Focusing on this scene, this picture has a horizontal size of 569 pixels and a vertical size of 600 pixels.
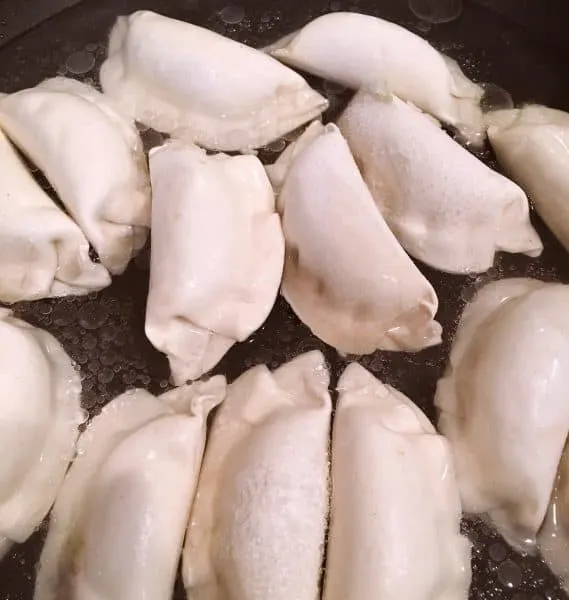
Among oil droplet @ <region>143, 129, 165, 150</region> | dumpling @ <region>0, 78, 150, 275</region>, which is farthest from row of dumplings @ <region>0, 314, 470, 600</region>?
oil droplet @ <region>143, 129, 165, 150</region>

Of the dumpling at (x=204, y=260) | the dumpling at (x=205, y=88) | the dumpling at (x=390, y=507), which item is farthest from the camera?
the dumpling at (x=205, y=88)

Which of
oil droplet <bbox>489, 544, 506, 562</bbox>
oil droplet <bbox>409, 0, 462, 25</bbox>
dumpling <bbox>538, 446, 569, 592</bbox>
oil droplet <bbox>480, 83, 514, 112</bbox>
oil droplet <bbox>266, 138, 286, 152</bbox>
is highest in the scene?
oil droplet <bbox>409, 0, 462, 25</bbox>

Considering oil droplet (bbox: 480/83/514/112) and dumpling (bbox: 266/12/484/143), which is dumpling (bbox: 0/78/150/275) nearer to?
dumpling (bbox: 266/12/484/143)

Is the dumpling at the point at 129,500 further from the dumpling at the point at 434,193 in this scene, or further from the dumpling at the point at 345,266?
the dumpling at the point at 434,193

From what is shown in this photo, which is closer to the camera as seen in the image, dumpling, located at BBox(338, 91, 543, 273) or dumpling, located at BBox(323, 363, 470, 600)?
dumpling, located at BBox(323, 363, 470, 600)

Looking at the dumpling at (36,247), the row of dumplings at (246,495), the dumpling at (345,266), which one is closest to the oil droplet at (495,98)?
the dumpling at (345,266)

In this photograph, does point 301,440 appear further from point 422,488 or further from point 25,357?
point 25,357

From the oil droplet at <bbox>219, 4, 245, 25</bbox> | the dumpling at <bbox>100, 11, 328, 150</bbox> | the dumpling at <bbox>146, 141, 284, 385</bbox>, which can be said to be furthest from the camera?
the oil droplet at <bbox>219, 4, 245, 25</bbox>
